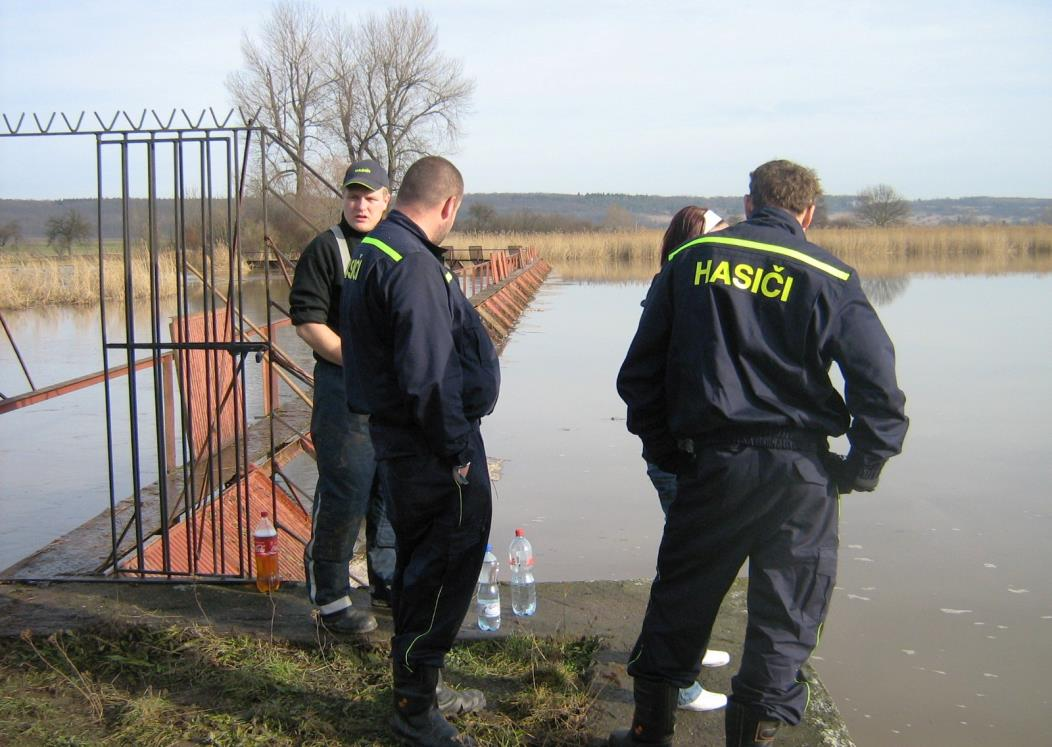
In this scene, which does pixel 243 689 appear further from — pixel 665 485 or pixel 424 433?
pixel 665 485

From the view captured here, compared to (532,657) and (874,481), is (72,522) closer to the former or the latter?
(532,657)

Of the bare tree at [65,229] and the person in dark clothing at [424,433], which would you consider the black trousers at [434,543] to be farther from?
the bare tree at [65,229]

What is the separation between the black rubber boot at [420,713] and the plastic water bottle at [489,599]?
77 centimetres

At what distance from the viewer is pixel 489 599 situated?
13.0ft

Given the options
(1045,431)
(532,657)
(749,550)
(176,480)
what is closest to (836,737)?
(749,550)

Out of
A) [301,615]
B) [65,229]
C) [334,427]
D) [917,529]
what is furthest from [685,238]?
[65,229]

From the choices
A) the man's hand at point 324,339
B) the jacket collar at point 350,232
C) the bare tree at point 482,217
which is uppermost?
the bare tree at point 482,217

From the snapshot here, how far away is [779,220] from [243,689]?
2290 mm

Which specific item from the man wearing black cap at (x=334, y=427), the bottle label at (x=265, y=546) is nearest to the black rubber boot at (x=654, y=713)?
the man wearing black cap at (x=334, y=427)

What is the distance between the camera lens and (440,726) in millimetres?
3029

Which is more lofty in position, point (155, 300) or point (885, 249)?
point (885, 249)

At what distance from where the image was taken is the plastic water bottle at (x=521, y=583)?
4051 mm

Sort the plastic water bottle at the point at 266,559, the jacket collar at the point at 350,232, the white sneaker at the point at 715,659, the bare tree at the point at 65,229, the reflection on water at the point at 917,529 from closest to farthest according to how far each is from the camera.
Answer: the white sneaker at the point at 715,659
the jacket collar at the point at 350,232
the plastic water bottle at the point at 266,559
the reflection on water at the point at 917,529
the bare tree at the point at 65,229

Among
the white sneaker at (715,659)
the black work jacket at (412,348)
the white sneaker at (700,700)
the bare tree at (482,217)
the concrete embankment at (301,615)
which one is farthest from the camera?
the bare tree at (482,217)
